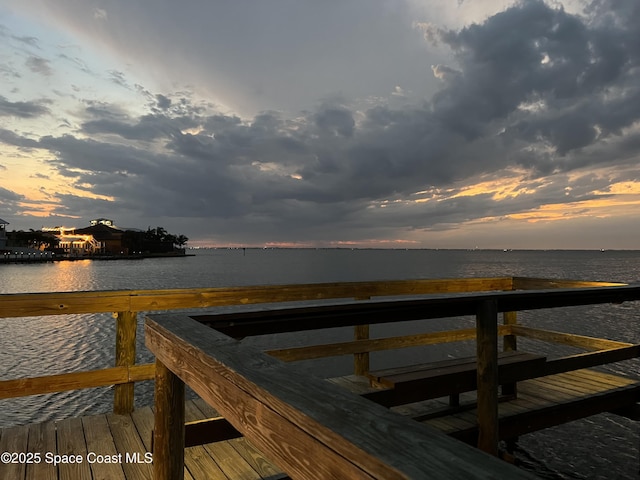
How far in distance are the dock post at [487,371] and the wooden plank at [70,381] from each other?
3049mm

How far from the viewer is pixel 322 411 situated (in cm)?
87

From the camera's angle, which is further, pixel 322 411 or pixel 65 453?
pixel 65 453

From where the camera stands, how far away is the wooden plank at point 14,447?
3.13 meters

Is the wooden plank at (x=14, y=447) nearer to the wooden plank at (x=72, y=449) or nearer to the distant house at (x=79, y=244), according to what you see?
the wooden plank at (x=72, y=449)

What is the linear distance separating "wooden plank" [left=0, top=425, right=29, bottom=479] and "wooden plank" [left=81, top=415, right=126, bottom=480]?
0.47 meters

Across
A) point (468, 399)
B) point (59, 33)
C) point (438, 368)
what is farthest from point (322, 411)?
point (59, 33)

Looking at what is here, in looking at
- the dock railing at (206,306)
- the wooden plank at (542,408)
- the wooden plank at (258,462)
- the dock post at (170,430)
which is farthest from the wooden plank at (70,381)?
the wooden plank at (542,408)

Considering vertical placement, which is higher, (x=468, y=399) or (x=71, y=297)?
(x=71, y=297)

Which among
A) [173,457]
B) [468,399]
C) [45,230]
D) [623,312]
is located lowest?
[623,312]

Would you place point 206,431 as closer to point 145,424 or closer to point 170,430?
point 170,430

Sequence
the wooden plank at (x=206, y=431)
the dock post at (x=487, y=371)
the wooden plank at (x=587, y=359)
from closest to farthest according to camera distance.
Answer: the wooden plank at (x=206, y=431) < the dock post at (x=487, y=371) < the wooden plank at (x=587, y=359)

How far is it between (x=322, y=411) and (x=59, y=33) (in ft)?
80.7

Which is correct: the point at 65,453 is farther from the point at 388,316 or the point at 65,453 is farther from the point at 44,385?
the point at 388,316

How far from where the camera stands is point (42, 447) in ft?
11.4
